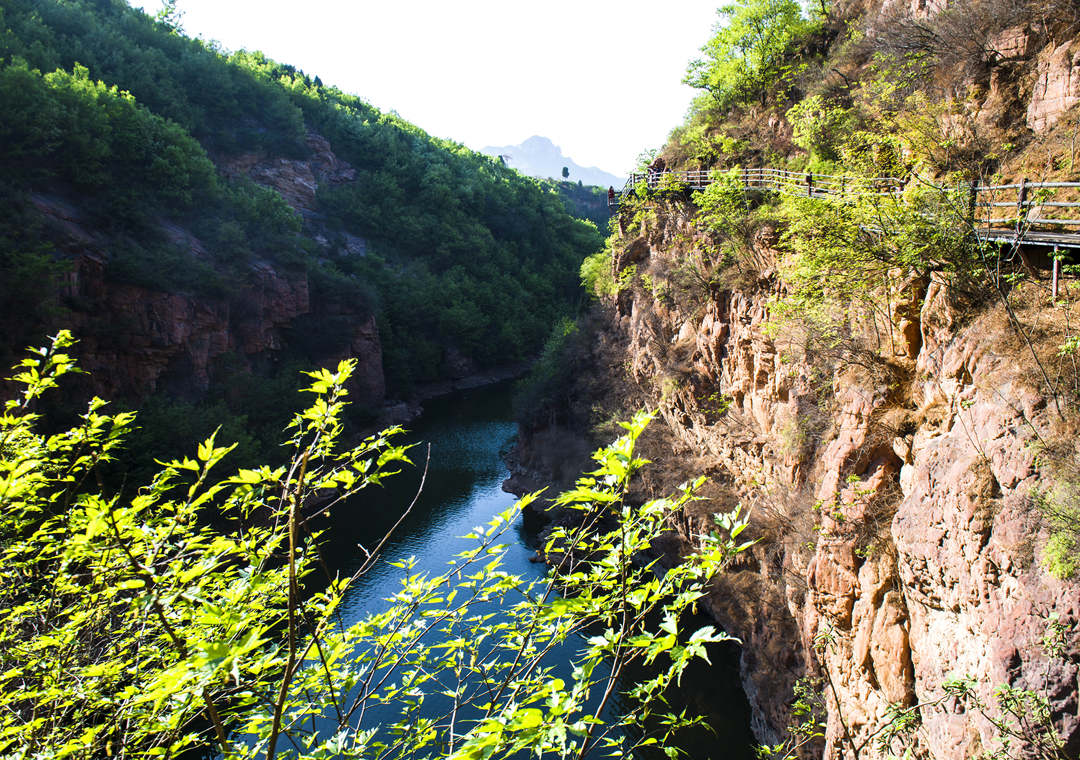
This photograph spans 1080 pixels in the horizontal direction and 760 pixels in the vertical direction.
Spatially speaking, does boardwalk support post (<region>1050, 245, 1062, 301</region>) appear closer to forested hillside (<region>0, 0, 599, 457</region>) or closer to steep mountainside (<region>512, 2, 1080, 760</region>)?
steep mountainside (<region>512, 2, 1080, 760</region>)

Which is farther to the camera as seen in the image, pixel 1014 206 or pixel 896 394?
pixel 896 394

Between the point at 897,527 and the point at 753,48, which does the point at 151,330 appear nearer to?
the point at 753,48

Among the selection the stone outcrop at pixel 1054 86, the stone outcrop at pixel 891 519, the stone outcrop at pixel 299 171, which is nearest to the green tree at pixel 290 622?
the stone outcrop at pixel 891 519

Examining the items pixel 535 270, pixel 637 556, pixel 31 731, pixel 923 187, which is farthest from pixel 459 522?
pixel 535 270

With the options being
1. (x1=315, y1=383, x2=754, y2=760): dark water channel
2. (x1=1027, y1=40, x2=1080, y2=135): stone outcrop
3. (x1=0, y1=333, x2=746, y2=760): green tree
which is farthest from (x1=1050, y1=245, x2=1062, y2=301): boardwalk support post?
(x1=315, y1=383, x2=754, y2=760): dark water channel

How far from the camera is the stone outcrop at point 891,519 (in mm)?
6438

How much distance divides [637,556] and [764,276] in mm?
10845

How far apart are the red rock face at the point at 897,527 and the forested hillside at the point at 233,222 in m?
24.9

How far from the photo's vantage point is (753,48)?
1902 centimetres

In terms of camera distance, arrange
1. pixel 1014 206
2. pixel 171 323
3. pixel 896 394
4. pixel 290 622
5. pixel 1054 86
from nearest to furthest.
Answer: pixel 290 622, pixel 1014 206, pixel 1054 86, pixel 896 394, pixel 171 323

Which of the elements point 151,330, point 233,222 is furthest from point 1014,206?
point 233,222

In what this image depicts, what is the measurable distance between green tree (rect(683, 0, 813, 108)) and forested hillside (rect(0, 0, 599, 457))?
25027 millimetres

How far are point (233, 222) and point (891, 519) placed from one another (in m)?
37.2

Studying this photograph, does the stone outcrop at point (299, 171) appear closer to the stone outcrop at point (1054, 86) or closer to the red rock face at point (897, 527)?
the red rock face at point (897, 527)
